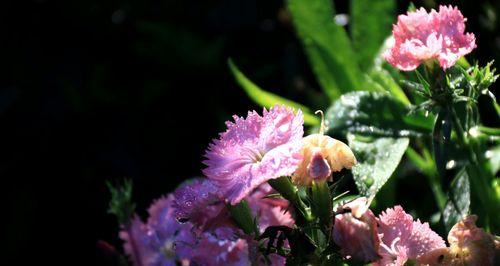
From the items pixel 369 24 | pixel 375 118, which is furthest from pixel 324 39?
pixel 375 118

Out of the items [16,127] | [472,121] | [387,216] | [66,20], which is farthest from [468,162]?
[66,20]

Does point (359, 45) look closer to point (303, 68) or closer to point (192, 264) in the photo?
point (303, 68)

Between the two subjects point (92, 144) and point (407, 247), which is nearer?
point (407, 247)

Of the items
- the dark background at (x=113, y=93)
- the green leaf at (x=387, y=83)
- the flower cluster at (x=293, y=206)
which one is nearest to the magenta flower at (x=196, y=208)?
the flower cluster at (x=293, y=206)

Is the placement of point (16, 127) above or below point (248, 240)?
above

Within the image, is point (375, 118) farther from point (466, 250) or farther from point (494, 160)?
point (466, 250)

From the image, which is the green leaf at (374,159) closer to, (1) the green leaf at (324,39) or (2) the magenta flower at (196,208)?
(2) the magenta flower at (196,208)
